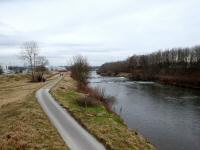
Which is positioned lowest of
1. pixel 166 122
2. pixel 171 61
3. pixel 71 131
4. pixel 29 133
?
pixel 166 122

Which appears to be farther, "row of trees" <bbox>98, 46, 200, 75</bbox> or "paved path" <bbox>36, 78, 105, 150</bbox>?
"row of trees" <bbox>98, 46, 200, 75</bbox>

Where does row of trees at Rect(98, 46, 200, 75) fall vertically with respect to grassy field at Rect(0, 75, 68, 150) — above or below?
above

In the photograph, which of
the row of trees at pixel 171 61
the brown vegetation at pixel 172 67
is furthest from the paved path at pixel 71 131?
the row of trees at pixel 171 61

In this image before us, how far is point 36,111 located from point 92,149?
9.76 m

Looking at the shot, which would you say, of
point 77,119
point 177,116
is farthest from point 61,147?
point 177,116

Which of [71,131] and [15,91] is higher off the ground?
[71,131]

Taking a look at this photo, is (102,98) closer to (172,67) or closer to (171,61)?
(172,67)

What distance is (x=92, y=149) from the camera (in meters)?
13.8

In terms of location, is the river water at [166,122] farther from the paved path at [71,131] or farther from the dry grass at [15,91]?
the dry grass at [15,91]

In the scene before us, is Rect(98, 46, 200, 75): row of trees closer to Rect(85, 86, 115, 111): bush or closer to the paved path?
Rect(85, 86, 115, 111): bush

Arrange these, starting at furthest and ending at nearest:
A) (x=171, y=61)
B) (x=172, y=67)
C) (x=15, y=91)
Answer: (x=171, y=61) → (x=172, y=67) → (x=15, y=91)

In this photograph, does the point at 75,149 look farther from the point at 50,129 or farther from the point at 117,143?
the point at 50,129

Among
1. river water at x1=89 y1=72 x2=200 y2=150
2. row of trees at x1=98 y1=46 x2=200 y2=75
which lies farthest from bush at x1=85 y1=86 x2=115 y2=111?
row of trees at x1=98 y1=46 x2=200 y2=75

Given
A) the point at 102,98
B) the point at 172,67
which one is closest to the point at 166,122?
the point at 102,98
